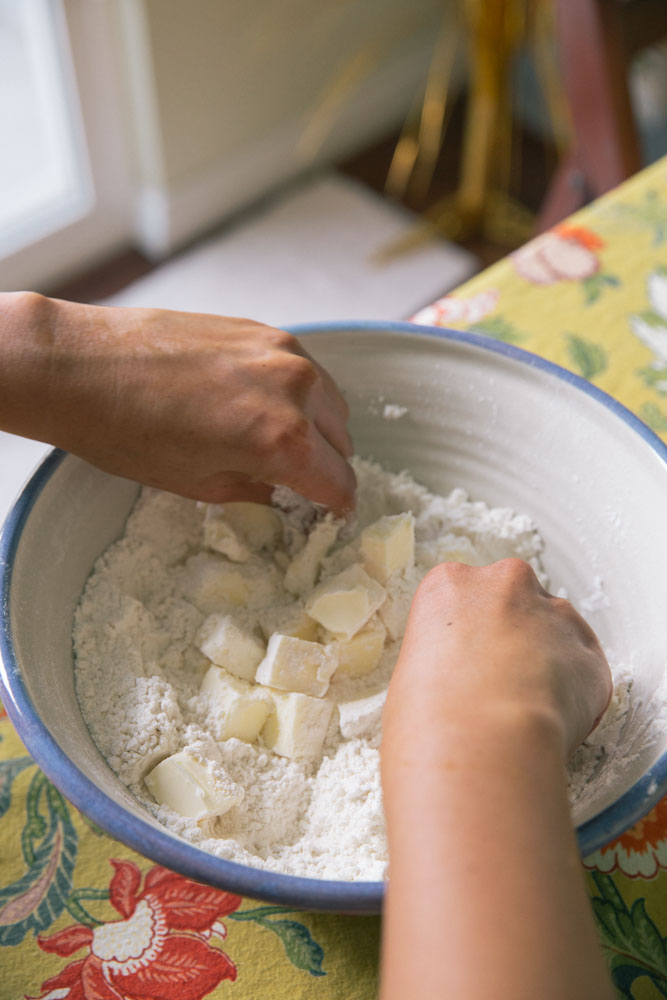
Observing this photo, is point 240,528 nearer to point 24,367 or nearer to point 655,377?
point 24,367

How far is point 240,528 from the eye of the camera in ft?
2.43

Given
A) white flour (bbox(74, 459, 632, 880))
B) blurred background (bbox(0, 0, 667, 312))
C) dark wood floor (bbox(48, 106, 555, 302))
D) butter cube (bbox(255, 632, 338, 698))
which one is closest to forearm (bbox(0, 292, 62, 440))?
white flour (bbox(74, 459, 632, 880))

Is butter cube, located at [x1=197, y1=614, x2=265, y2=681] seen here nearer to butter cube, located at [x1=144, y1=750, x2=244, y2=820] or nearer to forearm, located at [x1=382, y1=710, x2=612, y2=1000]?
butter cube, located at [x1=144, y1=750, x2=244, y2=820]

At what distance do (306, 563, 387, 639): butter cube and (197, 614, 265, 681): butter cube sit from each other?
0.17 feet

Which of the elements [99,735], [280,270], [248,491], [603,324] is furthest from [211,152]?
[99,735]

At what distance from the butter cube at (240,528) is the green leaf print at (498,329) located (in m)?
0.28

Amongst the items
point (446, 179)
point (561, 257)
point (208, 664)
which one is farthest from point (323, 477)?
point (446, 179)

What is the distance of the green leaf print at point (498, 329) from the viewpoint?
2.86ft

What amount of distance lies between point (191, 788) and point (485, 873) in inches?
8.8

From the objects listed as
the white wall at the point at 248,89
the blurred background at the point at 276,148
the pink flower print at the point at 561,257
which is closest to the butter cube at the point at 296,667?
the pink flower print at the point at 561,257

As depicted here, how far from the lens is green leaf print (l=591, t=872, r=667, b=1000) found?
582 mm

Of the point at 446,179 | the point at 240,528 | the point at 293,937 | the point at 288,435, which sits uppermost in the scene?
the point at 288,435

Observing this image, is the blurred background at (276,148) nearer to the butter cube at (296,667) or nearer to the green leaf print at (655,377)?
the green leaf print at (655,377)

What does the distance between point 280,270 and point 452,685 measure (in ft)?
5.06
